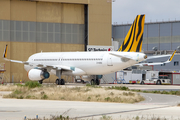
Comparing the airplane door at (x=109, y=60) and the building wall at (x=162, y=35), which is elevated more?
the building wall at (x=162, y=35)

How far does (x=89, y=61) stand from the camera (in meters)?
41.9

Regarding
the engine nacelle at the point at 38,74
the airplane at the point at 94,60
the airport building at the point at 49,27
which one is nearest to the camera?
the airplane at the point at 94,60

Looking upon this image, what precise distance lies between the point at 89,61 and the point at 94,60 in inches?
30.5

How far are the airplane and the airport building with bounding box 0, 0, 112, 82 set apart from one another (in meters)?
10.8

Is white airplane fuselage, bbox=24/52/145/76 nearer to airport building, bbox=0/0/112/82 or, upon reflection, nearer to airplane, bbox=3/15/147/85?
airplane, bbox=3/15/147/85

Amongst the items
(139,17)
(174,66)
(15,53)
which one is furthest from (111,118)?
(174,66)

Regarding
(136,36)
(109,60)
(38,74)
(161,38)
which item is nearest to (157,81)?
(136,36)

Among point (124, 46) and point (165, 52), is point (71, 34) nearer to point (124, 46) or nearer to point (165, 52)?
point (124, 46)

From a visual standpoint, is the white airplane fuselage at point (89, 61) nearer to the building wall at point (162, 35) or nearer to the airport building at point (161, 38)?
the airport building at point (161, 38)

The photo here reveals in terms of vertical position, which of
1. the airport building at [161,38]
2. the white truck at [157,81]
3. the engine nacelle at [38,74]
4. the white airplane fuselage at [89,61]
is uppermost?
the airport building at [161,38]

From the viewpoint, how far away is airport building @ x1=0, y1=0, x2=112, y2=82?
56.1 meters

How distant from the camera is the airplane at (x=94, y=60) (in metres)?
39.1

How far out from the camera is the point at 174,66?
85375mm

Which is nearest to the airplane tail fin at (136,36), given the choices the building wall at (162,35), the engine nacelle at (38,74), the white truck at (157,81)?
the engine nacelle at (38,74)
